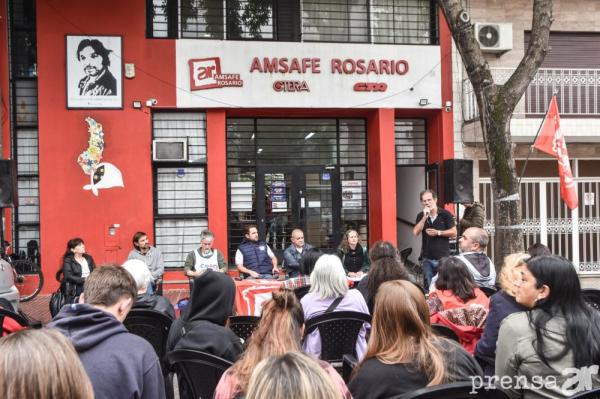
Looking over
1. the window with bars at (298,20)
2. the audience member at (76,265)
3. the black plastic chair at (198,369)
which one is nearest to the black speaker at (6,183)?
the audience member at (76,265)

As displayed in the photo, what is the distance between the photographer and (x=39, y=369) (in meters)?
1.49

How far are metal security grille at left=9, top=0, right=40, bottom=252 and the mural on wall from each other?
112 centimetres

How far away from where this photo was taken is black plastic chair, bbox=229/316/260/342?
4.71 metres

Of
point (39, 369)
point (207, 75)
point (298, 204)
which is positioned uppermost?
point (207, 75)

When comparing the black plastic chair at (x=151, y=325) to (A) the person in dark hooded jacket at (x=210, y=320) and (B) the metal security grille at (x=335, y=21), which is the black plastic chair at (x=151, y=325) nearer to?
(A) the person in dark hooded jacket at (x=210, y=320)

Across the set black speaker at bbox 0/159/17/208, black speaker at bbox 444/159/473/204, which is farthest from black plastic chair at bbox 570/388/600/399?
black speaker at bbox 0/159/17/208

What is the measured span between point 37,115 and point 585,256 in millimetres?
12185

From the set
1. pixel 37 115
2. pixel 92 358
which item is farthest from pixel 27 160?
pixel 92 358

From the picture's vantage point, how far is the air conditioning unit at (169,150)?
38.1 feet

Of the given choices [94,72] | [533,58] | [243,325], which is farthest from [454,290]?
[94,72]

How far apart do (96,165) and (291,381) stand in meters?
10.8

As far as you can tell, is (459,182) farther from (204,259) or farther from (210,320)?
(210,320)

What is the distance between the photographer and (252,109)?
12078 mm

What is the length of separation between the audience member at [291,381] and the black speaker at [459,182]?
8.11 meters
